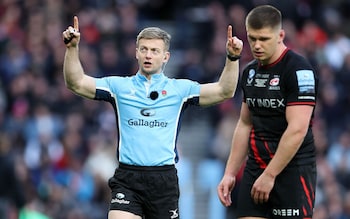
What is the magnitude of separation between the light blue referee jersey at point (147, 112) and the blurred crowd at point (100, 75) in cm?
519

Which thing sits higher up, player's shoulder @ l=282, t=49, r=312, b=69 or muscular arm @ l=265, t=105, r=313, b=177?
player's shoulder @ l=282, t=49, r=312, b=69

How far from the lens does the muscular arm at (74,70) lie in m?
9.28

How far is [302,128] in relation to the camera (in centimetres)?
929

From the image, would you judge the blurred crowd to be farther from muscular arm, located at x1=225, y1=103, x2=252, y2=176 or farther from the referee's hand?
the referee's hand

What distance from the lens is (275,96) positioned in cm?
946

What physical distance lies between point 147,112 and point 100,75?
10233mm

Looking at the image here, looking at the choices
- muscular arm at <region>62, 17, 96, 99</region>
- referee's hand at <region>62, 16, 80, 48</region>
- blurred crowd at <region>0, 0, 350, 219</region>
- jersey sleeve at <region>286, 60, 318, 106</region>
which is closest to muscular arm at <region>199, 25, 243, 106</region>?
jersey sleeve at <region>286, 60, 318, 106</region>

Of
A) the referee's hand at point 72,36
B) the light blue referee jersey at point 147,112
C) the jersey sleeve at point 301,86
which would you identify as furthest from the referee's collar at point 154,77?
the jersey sleeve at point 301,86

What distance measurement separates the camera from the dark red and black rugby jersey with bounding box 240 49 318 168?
30.8 ft

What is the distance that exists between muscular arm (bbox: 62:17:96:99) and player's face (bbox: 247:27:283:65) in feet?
4.64

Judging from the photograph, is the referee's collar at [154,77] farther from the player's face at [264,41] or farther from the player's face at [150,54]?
the player's face at [264,41]

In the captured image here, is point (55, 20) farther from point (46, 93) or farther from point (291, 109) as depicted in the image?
point (291, 109)

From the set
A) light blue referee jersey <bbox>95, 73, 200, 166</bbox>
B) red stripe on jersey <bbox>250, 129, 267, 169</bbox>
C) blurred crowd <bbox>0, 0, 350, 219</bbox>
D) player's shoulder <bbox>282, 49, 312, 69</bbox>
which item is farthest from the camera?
blurred crowd <bbox>0, 0, 350, 219</bbox>

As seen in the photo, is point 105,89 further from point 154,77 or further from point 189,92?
point 189,92
